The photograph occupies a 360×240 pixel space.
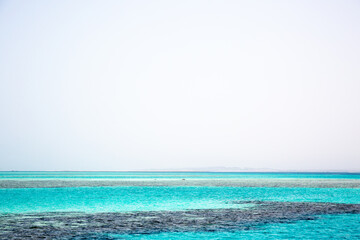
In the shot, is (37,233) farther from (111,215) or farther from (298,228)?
(298,228)

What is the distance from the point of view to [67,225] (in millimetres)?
28453

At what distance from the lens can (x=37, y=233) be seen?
24.9 meters

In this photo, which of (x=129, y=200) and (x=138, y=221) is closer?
(x=138, y=221)

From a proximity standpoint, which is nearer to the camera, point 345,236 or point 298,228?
point 345,236

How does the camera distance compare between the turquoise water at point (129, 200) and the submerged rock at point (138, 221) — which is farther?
the turquoise water at point (129, 200)

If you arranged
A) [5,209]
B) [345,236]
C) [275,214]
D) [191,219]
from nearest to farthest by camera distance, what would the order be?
[345,236] → [191,219] → [275,214] → [5,209]

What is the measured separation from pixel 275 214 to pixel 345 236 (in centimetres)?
1116

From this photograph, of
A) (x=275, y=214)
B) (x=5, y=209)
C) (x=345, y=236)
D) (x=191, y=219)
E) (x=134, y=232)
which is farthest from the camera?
(x=5, y=209)

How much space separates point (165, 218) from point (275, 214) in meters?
10.1

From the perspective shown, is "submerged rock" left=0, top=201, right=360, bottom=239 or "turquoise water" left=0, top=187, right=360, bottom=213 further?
"turquoise water" left=0, top=187, right=360, bottom=213

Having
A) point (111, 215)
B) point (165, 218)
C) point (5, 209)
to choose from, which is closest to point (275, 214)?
point (165, 218)

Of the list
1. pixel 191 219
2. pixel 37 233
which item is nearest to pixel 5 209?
pixel 37 233

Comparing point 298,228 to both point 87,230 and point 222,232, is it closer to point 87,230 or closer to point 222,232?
point 222,232

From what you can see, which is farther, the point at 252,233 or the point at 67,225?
the point at 67,225
